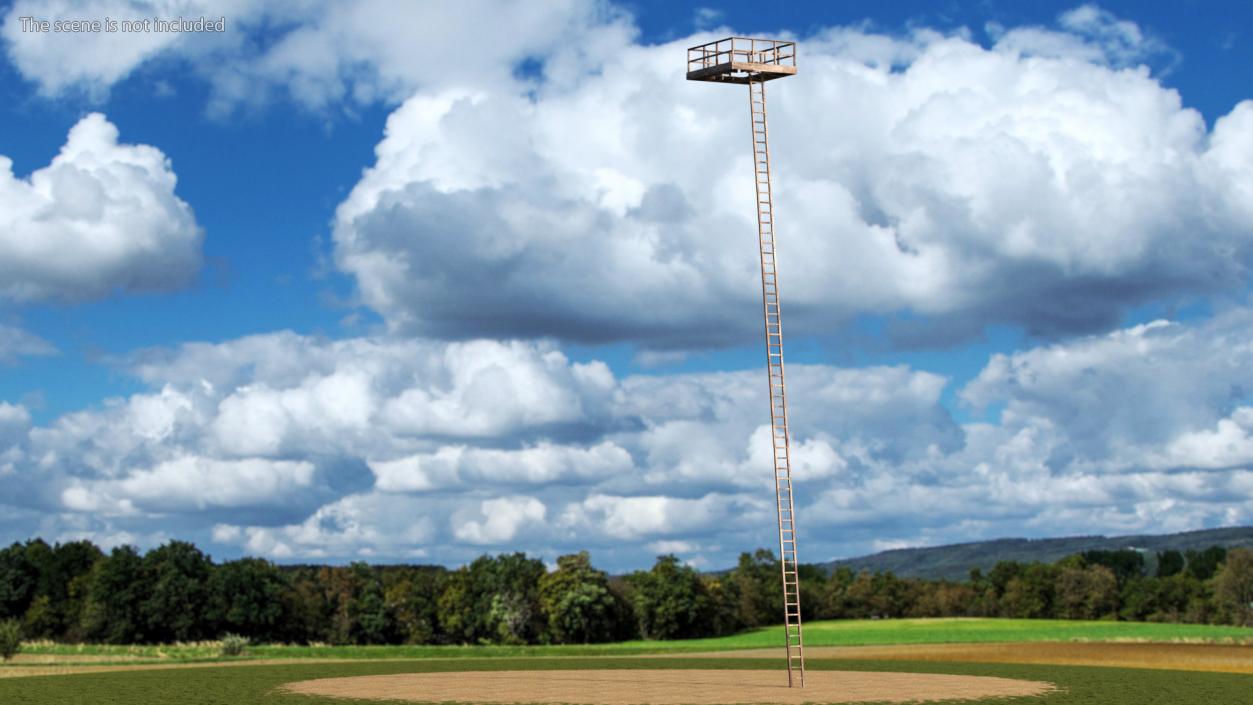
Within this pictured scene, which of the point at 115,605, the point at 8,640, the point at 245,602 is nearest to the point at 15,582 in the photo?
the point at 115,605

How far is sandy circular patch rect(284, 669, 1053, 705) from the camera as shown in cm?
5406

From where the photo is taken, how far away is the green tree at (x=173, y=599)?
520ft

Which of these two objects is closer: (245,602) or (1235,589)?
(245,602)

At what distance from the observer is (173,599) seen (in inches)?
6250

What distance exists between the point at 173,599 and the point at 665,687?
11513cm

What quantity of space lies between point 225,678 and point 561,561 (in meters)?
106

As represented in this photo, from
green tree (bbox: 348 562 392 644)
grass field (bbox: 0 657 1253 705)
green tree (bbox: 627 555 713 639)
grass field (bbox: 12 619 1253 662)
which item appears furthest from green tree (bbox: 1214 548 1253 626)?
green tree (bbox: 348 562 392 644)

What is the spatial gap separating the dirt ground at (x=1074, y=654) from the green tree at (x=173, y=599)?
79.7m

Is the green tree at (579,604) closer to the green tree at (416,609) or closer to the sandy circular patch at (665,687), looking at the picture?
the green tree at (416,609)

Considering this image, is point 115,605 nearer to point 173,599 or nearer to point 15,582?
point 173,599

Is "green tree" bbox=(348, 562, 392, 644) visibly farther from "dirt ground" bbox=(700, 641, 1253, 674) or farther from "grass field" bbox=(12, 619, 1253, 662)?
"dirt ground" bbox=(700, 641, 1253, 674)

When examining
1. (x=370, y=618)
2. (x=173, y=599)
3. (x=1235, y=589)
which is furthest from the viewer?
(x=1235, y=589)

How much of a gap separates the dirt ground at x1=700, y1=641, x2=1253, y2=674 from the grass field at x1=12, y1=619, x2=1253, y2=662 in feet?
40.5

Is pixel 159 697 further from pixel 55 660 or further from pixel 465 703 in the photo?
pixel 55 660
